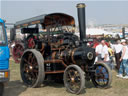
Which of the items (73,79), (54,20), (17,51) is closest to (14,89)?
(73,79)

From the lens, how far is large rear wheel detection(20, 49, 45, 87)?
544cm

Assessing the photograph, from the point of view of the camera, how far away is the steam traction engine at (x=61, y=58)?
17.0ft

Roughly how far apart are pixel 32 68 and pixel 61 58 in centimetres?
96

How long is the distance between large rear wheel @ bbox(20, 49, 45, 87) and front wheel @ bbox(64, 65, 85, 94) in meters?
0.75

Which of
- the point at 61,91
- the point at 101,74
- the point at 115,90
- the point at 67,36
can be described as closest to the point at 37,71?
the point at 61,91

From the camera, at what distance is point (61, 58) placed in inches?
219

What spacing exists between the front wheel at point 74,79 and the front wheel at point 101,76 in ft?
2.68

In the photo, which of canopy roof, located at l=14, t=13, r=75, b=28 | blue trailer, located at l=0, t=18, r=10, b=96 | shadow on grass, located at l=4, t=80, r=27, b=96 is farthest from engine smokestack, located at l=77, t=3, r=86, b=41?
shadow on grass, located at l=4, t=80, r=27, b=96

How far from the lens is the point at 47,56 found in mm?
5973

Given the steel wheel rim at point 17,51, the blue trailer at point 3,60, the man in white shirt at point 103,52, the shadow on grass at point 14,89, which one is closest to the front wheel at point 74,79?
the shadow on grass at point 14,89

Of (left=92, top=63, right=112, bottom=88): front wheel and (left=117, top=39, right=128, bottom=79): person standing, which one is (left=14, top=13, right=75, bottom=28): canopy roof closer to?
(left=92, top=63, right=112, bottom=88): front wheel

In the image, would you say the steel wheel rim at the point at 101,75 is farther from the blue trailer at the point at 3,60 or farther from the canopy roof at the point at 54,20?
the blue trailer at the point at 3,60

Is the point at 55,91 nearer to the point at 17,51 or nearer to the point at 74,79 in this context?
the point at 74,79

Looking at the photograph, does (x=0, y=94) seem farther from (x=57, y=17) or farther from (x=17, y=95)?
(x=57, y=17)
